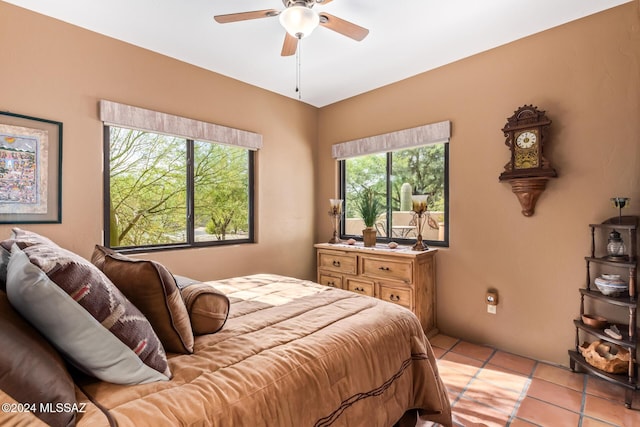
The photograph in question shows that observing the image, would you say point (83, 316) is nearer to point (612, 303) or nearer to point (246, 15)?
point (246, 15)

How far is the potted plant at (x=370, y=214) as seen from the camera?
344 cm

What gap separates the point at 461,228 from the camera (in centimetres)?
297

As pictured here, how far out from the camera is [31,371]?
0.72 metres

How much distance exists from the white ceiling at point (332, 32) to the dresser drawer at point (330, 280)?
2.21 m

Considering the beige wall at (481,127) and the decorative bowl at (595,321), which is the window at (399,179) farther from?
the decorative bowl at (595,321)

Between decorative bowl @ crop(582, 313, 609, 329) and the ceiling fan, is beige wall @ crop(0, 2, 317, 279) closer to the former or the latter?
the ceiling fan

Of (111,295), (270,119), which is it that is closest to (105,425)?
(111,295)

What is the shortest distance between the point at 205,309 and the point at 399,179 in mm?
2737

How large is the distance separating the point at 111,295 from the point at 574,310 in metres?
3.00

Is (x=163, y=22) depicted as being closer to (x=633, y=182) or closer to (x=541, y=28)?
(x=541, y=28)

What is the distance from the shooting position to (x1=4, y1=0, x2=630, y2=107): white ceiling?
220 cm

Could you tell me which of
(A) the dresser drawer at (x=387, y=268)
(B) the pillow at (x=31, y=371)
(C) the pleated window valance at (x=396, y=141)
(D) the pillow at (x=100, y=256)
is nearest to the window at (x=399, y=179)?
(C) the pleated window valance at (x=396, y=141)

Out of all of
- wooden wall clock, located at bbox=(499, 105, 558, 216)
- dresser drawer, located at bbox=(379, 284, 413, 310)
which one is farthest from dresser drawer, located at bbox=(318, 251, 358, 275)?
wooden wall clock, located at bbox=(499, 105, 558, 216)

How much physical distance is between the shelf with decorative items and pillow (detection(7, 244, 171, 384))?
2.61 meters
